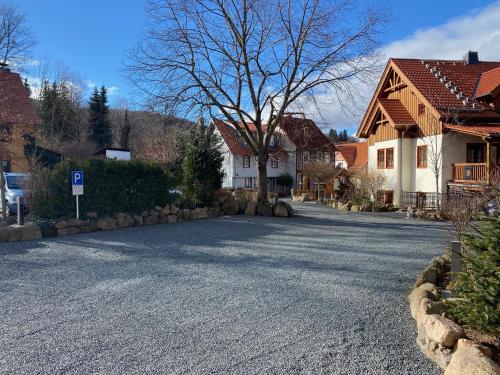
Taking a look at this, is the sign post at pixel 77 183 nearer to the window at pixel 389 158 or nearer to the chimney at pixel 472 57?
the window at pixel 389 158

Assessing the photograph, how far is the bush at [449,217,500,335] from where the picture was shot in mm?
3678

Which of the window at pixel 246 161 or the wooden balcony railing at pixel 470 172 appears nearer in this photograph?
the wooden balcony railing at pixel 470 172

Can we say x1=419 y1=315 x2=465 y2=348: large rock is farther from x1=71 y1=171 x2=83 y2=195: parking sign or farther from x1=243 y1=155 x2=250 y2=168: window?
x1=243 y1=155 x2=250 y2=168: window

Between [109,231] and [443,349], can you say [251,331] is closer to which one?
[443,349]

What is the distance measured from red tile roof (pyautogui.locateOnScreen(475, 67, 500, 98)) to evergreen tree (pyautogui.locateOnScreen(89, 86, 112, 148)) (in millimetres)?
39691

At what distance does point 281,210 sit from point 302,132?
3.87 metres

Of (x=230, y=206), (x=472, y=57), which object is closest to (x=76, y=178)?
(x=230, y=206)

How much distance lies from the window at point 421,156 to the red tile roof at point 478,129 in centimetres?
291

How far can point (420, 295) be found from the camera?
5.04 m

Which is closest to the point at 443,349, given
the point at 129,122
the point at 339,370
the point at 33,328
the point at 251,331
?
the point at 339,370

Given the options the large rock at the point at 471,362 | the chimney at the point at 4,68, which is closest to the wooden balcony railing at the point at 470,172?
the large rock at the point at 471,362

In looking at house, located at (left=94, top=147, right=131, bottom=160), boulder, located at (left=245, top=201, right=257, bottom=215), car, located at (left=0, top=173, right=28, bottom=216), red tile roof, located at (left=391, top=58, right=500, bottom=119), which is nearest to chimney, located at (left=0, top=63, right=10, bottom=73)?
house, located at (left=94, top=147, right=131, bottom=160)

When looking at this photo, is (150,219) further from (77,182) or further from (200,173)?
(200,173)

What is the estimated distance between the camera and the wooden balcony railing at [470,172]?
18.9m
